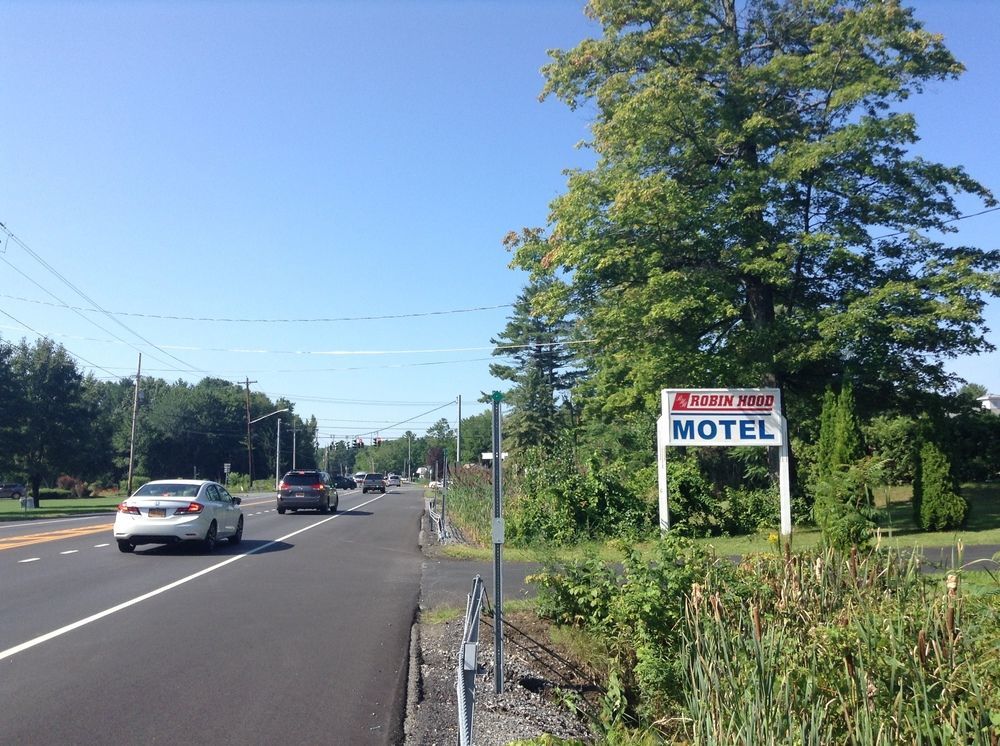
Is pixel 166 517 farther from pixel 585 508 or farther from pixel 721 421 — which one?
pixel 721 421

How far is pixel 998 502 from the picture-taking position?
26797 millimetres

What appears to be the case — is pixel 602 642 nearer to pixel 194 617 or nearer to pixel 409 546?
pixel 194 617

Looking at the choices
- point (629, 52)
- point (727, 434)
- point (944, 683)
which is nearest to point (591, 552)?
point (944, 683)

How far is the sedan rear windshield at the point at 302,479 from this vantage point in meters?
35.5

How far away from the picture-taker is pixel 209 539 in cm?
1806

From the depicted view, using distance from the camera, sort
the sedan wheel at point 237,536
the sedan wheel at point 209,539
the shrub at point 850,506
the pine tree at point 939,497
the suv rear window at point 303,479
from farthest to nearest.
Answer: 1. the suv rear window at point 303,479
2. the sedan wheel at point 237,536
3. the pine tree at point 939,497
4. the sedan wheel at point 209,539
5. the shrub at point 850,506

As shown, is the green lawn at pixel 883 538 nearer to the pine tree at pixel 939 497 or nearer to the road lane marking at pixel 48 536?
the pine tree at pixel 939 497

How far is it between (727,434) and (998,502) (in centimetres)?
1494

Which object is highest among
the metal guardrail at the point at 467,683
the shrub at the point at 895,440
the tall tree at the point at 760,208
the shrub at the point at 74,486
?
the tall tree at the point at 760,208

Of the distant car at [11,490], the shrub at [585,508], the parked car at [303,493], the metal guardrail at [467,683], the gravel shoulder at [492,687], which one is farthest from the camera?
the distant car at [11,490]

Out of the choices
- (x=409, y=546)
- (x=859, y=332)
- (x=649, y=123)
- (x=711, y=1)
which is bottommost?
(x=409, y=546)

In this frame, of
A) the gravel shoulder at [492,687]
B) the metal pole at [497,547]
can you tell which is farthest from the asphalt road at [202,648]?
the metal pole at [497,547]

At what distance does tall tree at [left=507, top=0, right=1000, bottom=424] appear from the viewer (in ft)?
64.2

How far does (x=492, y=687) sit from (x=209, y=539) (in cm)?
1268
